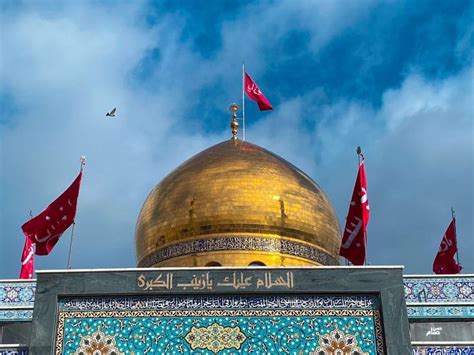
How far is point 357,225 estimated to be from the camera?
1149 cm

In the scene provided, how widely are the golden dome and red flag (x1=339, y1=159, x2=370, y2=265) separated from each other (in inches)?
69.6

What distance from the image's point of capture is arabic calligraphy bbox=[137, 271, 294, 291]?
9.93 meters

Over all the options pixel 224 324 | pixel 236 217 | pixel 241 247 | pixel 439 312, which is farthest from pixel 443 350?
pixel 236 217

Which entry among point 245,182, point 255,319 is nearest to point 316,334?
point 255,319

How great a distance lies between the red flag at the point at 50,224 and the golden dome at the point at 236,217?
88.5 inches

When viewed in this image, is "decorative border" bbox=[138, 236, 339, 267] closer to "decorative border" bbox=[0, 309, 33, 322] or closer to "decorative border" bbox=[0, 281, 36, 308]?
"decorative border" bbox=[0, 281, 36, 308]

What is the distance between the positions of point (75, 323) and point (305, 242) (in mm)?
5060

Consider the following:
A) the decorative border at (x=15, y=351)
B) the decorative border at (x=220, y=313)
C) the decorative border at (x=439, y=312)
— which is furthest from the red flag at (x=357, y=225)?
the decorative border at (x=15, y=351)

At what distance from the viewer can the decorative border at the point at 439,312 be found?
10523 millimetres

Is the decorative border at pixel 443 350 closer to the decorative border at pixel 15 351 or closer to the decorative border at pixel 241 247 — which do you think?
the decorative border at pixel 241 247

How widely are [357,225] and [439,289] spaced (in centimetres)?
148

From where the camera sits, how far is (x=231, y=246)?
1318 centimetres

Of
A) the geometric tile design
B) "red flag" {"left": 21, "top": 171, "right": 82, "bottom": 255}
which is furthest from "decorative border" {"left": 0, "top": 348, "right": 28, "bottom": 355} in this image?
"red flag" {"left": 21, "top": 171, "right": 82, "bottom": 255}

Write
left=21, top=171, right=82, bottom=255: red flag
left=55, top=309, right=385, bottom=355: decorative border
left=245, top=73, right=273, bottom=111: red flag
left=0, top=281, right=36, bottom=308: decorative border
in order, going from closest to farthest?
left=55, top=309, right=385, bottom=355: decorative border < left=0, top=281, right=36, bottom=308: decorative border < left=21, top=171, right=82, bottom=255: red flag < left=245, top=73, right=273, bottom=111: red flag
